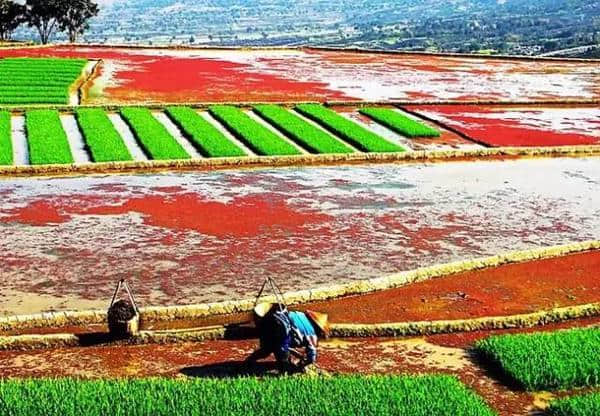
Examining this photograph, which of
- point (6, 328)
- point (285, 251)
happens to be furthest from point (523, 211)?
point (6, 328)

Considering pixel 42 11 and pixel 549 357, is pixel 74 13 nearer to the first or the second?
pixel 42 11

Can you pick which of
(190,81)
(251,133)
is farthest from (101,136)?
(190,81)

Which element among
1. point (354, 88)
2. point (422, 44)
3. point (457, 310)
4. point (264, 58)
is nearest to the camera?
point (457, 310)

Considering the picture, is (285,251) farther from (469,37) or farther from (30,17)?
(469,37)

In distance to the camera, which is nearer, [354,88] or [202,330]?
[202,330]

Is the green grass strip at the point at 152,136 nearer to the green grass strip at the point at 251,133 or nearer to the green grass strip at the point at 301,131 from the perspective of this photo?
the green grass strip at the point at 251,133

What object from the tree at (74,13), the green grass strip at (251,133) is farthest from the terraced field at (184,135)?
the tree at (74,13)
